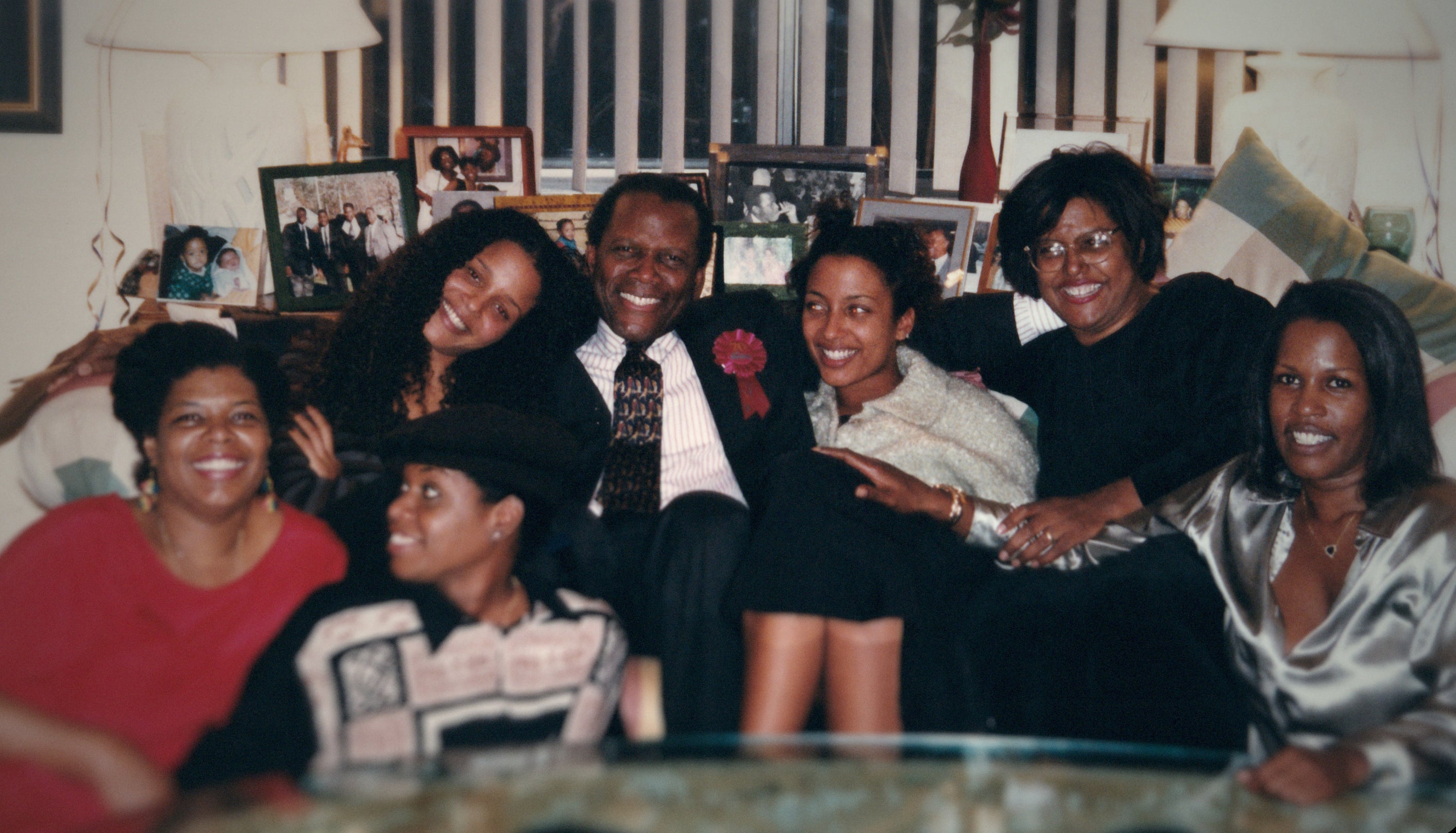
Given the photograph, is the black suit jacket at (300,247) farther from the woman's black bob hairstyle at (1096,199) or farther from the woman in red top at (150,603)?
the woman's black bob hairstyle at (1096,199)

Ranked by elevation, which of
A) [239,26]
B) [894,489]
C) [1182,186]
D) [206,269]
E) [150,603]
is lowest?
[150,603]

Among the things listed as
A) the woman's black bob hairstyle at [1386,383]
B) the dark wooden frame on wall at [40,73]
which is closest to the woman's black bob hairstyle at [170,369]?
the dark wooden frame on wall at [40,73]

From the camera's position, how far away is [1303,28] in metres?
2.33

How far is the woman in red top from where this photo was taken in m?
1.36

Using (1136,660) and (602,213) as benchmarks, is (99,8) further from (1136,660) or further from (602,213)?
(1136,660)

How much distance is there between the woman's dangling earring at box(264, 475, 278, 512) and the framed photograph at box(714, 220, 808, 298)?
109 centimetres

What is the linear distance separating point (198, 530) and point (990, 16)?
189 cm

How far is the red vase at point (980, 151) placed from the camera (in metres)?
2.43

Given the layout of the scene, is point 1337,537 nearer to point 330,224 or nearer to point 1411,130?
point 1411,130

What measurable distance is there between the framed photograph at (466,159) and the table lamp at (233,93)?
0.21 metres

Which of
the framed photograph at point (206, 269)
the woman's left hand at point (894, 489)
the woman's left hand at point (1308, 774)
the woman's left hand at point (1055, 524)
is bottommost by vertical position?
the woman's left hand at point (1308, 774)

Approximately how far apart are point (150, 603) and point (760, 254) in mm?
1366

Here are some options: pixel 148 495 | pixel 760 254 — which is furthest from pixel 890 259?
pixel 148 495

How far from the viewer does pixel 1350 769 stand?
4.20 feet
